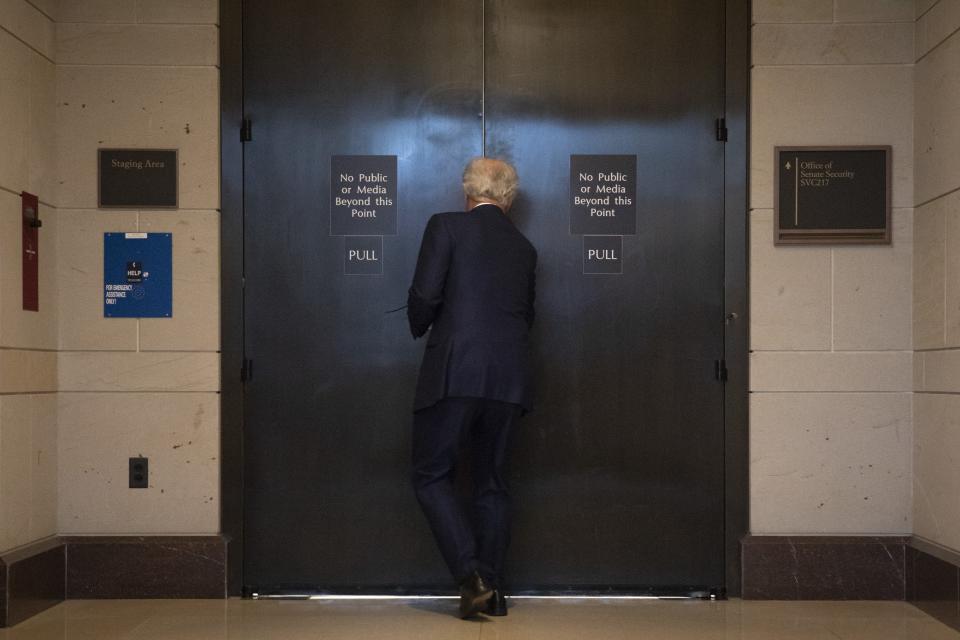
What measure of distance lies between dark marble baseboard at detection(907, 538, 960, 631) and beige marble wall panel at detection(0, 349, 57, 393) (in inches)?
133

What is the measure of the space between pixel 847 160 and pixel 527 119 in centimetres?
128

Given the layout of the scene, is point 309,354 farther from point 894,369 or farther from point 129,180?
point 894,369

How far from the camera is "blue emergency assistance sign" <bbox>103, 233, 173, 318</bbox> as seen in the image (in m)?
4.18

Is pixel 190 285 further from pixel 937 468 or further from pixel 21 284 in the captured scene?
pixel 937 468

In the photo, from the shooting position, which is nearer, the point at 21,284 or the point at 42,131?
the point at 21,284

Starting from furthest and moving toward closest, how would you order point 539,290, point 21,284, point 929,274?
point 539,290 < point 929,274 < point 21,284

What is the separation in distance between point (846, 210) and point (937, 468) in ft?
3.43

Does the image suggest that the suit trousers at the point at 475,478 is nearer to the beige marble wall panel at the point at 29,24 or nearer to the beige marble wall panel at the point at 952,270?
the beige marble wall panel at the point at 952,270

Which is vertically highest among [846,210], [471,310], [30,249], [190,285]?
[846,210]

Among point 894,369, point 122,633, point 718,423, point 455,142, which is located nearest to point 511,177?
point 455,142

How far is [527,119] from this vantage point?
13.9 feet

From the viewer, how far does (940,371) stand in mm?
3908

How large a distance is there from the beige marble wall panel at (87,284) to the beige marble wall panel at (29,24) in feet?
2.12

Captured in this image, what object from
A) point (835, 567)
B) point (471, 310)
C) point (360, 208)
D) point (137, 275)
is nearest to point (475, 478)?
point (471, 310)
